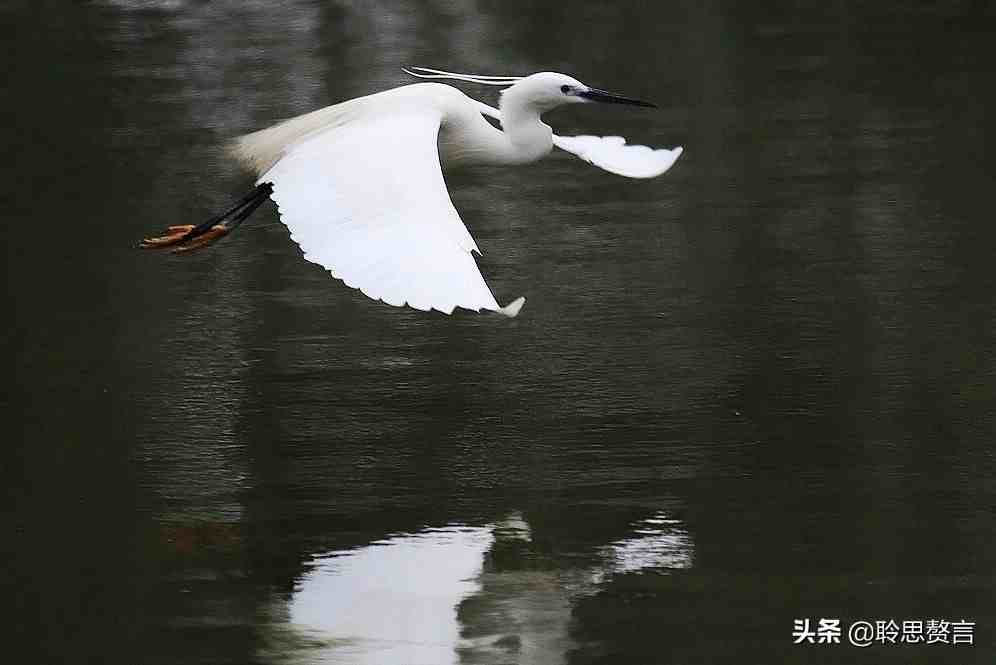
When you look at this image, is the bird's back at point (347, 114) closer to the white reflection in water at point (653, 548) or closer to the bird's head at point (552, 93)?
the bird's head at point (552, 93)

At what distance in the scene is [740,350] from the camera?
6.59 meters

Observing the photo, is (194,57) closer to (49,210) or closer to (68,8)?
(68,8)

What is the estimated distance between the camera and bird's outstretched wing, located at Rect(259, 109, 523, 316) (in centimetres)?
463

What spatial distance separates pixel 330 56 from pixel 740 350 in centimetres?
527

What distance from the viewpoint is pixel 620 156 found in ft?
22.0

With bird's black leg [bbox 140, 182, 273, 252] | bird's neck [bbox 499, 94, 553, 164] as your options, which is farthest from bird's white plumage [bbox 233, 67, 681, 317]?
bird's black leg [bbox 140, 182, 273, 252]

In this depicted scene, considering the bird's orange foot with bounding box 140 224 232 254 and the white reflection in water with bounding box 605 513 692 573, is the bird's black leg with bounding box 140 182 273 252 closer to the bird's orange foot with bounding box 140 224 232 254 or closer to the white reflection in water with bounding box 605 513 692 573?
the bird's orange foot with bounding box 140 224 232 254

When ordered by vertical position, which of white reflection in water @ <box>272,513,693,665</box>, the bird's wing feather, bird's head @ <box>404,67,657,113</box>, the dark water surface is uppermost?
bird's head @ <box>404,67,657,113</box>

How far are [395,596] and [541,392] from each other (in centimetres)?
163

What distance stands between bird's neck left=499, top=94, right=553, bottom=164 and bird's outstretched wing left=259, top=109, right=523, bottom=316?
1.99 feet

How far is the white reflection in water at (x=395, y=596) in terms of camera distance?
4445mm

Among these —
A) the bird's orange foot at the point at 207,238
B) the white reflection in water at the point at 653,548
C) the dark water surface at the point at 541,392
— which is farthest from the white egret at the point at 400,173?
the white reflection in water at the point at 653,548

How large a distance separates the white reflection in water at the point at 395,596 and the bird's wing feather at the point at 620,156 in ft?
6.35

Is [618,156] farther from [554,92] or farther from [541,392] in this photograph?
[541,392]
